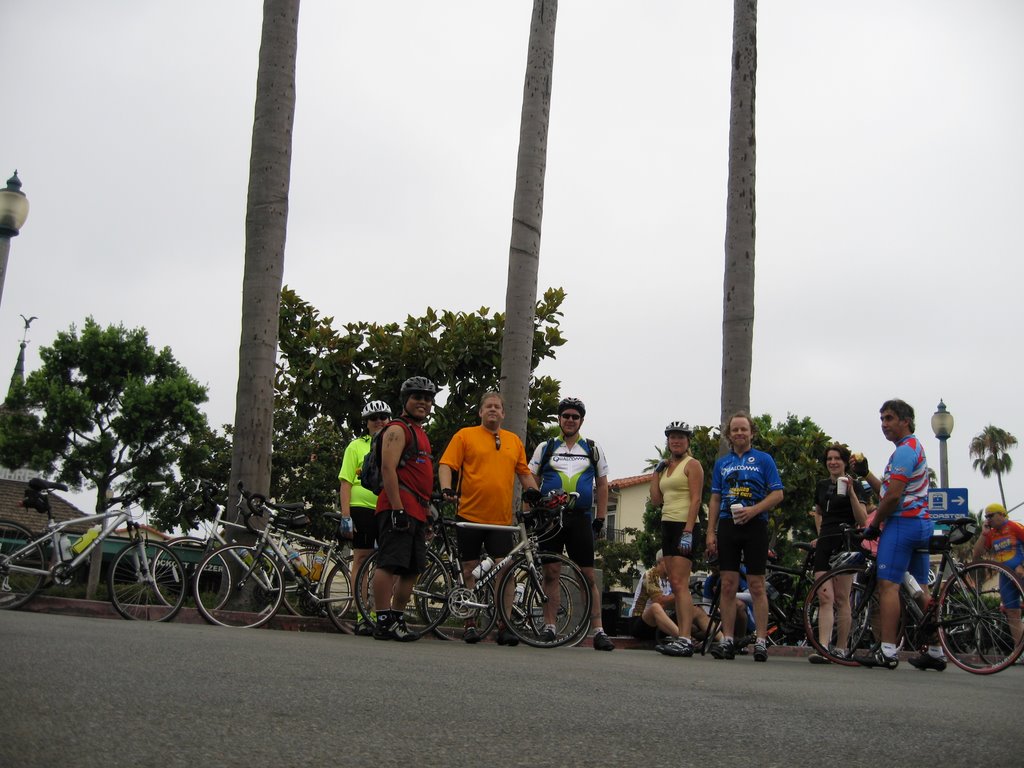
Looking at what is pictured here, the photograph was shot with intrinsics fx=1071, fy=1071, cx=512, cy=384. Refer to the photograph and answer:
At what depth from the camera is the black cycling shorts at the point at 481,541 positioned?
9.11 metres

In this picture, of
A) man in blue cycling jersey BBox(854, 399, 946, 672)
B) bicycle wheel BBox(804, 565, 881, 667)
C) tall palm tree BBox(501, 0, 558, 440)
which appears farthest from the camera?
tall palm tree BBox(501, 0, 558, 440)

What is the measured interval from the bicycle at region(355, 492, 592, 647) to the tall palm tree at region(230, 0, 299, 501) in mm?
2631

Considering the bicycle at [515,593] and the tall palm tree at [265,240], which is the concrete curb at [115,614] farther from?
the tall palm tree at [265,240]

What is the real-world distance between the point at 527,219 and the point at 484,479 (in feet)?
18.4

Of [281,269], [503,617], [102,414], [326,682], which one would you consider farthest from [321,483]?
[326,682]


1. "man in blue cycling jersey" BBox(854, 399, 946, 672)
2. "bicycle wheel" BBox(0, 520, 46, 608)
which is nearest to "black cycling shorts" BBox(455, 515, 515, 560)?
"man in blue cycling jersey" BBox(854, 399, 946, 672)

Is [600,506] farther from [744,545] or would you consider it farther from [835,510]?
[835,510]

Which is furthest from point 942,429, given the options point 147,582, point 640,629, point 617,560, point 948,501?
point 617,560

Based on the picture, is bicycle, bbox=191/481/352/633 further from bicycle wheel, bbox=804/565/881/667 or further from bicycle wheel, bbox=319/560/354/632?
bicycle wheel, bbox=804/565/881/667

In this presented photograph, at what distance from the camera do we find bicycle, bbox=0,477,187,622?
908 cm

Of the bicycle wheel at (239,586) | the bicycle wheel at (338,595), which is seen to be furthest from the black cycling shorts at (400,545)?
the bicycle wheel at (239,586)

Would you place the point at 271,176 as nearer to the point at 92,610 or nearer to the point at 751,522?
the point at 92,610

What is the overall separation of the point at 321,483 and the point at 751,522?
35530 mm

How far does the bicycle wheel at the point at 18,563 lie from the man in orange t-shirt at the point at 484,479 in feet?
11.6
